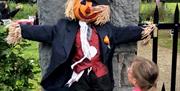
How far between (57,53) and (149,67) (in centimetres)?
92

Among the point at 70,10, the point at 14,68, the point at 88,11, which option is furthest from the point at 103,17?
the point at 14,68

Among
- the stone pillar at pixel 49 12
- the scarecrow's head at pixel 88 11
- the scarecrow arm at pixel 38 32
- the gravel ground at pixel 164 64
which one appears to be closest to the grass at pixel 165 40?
the gravel ground at pixel 164 64

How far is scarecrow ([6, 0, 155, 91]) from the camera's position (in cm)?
438

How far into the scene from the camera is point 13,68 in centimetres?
507

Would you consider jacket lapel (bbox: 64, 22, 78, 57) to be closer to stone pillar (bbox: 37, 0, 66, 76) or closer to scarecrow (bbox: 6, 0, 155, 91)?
scarecrow (bbox: 6, 0, 155, 91)

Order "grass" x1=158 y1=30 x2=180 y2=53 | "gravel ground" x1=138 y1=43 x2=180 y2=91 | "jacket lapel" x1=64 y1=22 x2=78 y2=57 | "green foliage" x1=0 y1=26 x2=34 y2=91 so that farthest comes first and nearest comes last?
"grass" x1=158 y1=30 x2=180 y2=53, "gravel ground" x1=138 y1=43 x2=180 y2=91, "green foliage" x1=0 y1=26 x2=34 y2=91, "jacket lapel" x1=64 y1=22 x2=78 y2=57

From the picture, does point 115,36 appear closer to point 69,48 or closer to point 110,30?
point 110,30

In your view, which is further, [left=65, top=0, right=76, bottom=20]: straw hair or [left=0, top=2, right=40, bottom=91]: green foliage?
[left=0, top=2, right=40, bottom=91]: green foliage

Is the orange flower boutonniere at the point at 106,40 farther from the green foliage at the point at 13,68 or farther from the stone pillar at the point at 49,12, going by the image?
the green foliage at the point at 13,68

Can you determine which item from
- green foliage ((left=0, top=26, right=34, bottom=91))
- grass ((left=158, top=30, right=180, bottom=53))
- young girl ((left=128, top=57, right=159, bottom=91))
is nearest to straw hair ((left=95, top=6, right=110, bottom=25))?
young girl ((left=128, top=57, right=159, bottom=91))

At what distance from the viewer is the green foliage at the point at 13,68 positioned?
4996 mm

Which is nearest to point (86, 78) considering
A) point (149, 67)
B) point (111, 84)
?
point (111, 84)

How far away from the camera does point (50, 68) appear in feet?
14.5

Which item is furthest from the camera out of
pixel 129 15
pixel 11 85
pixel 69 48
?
pixel 11 85
